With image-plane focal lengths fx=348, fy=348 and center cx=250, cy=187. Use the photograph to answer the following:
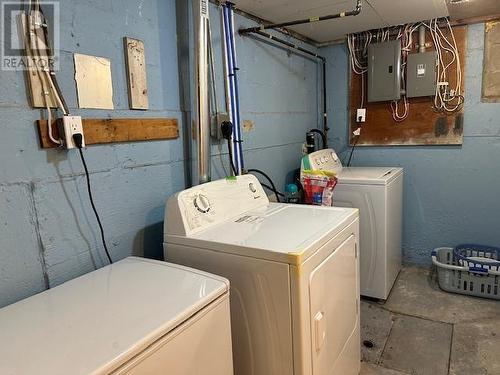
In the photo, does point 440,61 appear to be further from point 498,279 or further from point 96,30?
point 96,30

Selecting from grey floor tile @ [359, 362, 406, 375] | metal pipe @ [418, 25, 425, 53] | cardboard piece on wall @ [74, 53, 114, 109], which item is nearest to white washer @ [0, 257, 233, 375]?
cardboard piece on wall @ [74, 53, 114, 109]

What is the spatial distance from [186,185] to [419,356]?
162 cm

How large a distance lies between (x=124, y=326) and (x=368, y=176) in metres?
2.13

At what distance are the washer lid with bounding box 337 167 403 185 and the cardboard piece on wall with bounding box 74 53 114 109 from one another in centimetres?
174

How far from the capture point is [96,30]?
1.39 meters

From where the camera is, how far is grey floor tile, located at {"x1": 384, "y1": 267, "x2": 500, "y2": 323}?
233 cm

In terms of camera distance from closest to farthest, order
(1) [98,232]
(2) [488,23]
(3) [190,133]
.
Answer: (1) [98,232], (3) [190,133], (2) [488,23]

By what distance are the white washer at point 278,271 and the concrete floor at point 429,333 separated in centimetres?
44

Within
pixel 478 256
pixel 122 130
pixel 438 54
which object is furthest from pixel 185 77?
pixel 478 256

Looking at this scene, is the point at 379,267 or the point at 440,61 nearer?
the point at 379,267

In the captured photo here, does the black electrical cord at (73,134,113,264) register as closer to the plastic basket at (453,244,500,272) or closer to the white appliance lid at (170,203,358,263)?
the white appliance lid at (170,203,358,263)

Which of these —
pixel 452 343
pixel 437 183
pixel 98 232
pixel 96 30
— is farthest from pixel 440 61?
pixel 98 232

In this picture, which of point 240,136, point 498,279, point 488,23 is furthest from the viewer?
point 488,23

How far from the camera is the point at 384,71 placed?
294 centimetres
